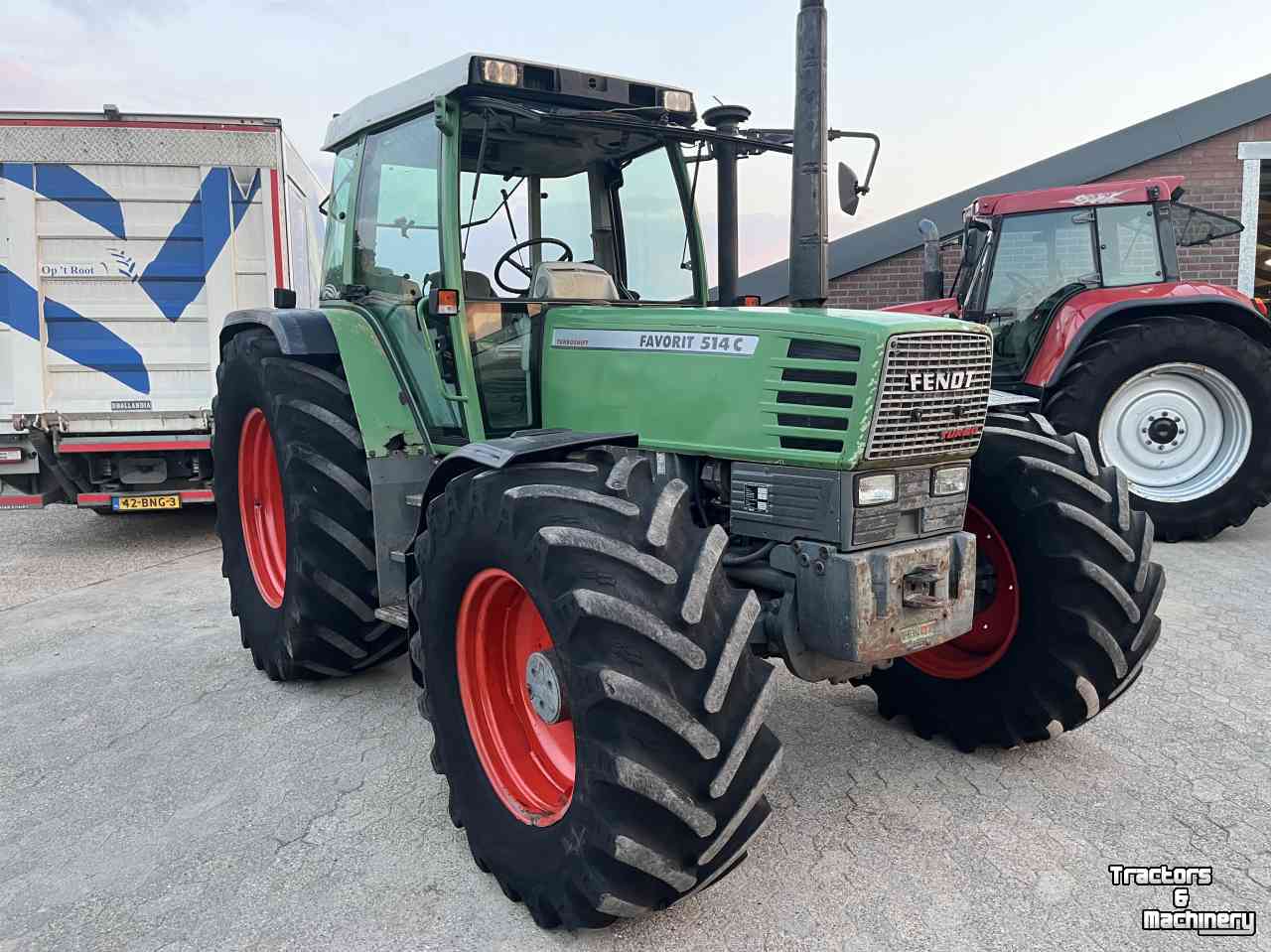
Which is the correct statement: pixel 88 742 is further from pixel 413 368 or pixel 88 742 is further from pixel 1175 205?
pixel 1175 205

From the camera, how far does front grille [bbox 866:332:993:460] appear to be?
2.56m

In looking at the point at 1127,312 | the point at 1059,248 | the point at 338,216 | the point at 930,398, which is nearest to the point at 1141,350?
the point at 1127,312

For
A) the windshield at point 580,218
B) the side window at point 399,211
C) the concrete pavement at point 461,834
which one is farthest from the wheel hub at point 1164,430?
the side window at point 399,211

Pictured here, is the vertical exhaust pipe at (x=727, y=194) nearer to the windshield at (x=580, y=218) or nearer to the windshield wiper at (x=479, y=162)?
the windshield at (x=580, y=218)

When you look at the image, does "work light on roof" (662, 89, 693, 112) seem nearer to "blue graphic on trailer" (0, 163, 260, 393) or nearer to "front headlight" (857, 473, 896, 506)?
"front headlight" (857, 473, 896, 506)

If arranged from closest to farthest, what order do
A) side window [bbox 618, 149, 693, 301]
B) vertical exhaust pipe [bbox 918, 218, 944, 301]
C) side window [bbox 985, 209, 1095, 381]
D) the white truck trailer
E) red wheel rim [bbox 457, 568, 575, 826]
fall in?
red wheel rim [bbox 457, 568, 575, 826] < side window [bbox 618, 149, 693, 301] < the white truck trailer < side window [bbox 985, 209, 1095, 381] < vertical exhaust pipe [bbox 918, 218, 944, 301]

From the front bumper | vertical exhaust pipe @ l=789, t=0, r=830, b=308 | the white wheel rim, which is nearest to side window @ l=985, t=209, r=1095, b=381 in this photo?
the white wheel rim

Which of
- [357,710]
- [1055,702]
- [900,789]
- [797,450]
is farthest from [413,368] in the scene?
[1055,702]

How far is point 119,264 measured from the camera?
21.9 ft

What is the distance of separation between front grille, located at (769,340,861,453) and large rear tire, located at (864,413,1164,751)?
0.88 metres

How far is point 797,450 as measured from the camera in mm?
2631

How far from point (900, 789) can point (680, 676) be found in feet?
4.25

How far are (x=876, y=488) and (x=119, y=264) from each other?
19.7 ft

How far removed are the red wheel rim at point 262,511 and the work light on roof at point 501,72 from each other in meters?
2.06
